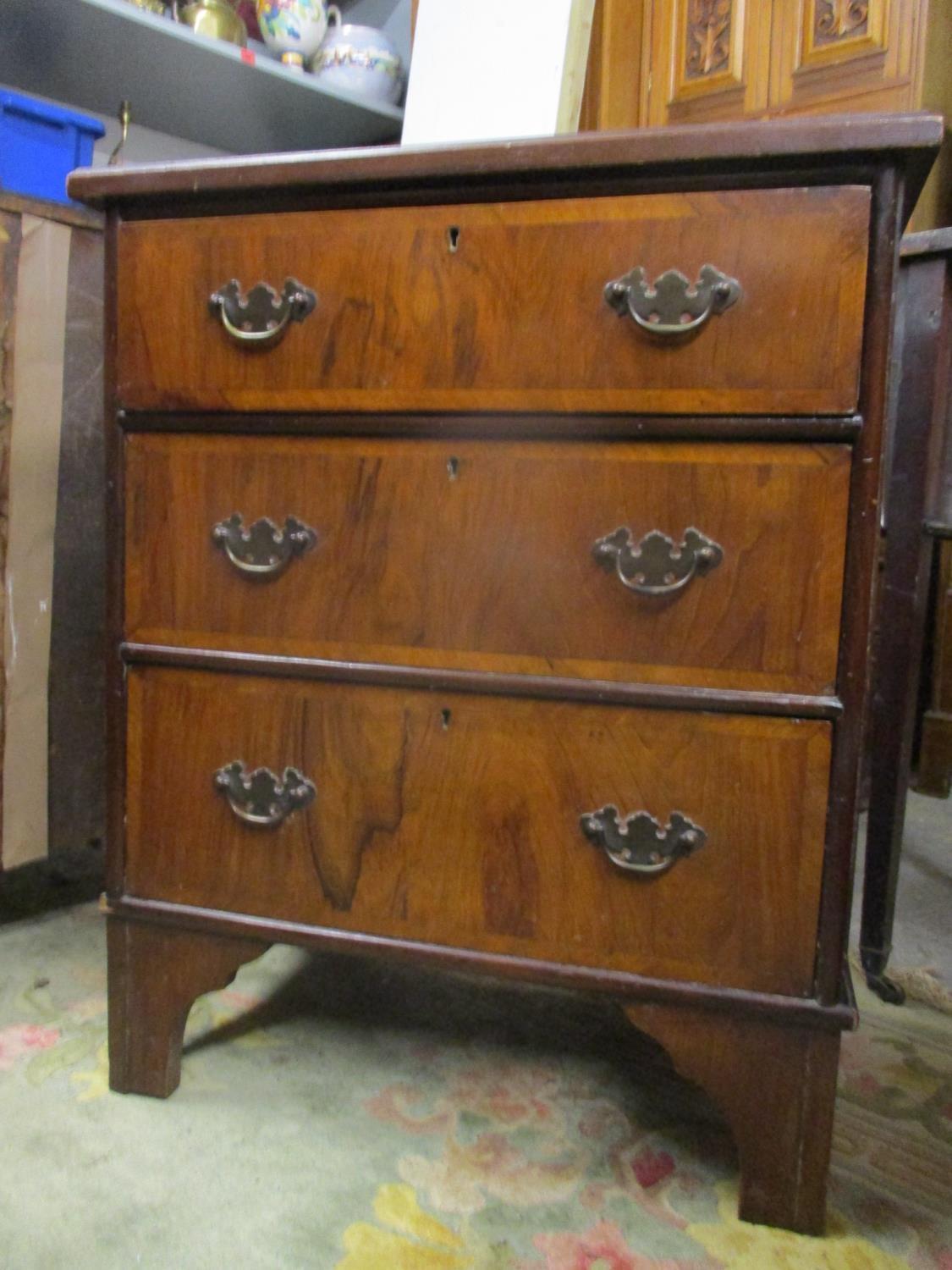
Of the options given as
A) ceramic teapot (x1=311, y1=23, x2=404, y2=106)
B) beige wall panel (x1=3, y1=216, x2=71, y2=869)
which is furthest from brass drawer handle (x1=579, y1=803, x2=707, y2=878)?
ceramic teapot (x1=311, y1=23, x2=404, y2=106)

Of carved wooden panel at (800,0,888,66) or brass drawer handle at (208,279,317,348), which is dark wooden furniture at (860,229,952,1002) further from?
carved wooden panel at (800,0,888,66)

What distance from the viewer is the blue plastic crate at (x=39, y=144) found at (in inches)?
50.5

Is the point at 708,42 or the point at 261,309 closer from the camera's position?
the point at 261,309

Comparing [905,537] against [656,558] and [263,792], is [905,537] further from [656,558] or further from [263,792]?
[263,792]

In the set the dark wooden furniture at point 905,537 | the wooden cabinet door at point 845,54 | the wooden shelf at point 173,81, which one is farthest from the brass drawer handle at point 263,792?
the wooden cabinet door at point 845,54

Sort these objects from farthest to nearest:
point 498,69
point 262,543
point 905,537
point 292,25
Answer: point 292,25 < point 498,69 < point 905,537 < point 262,543

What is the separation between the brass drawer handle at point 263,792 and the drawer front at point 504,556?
0.37 ft

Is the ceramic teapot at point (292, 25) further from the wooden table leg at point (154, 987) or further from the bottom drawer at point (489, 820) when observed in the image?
the wooden table leg at point (154, 987)

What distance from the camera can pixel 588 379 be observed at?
74 cm

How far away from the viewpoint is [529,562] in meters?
0.77

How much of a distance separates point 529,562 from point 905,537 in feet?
2.00

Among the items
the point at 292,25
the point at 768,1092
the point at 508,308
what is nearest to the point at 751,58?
the point at 292,25

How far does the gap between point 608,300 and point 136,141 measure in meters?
1.38

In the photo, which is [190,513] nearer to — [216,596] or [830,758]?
[216,596]
